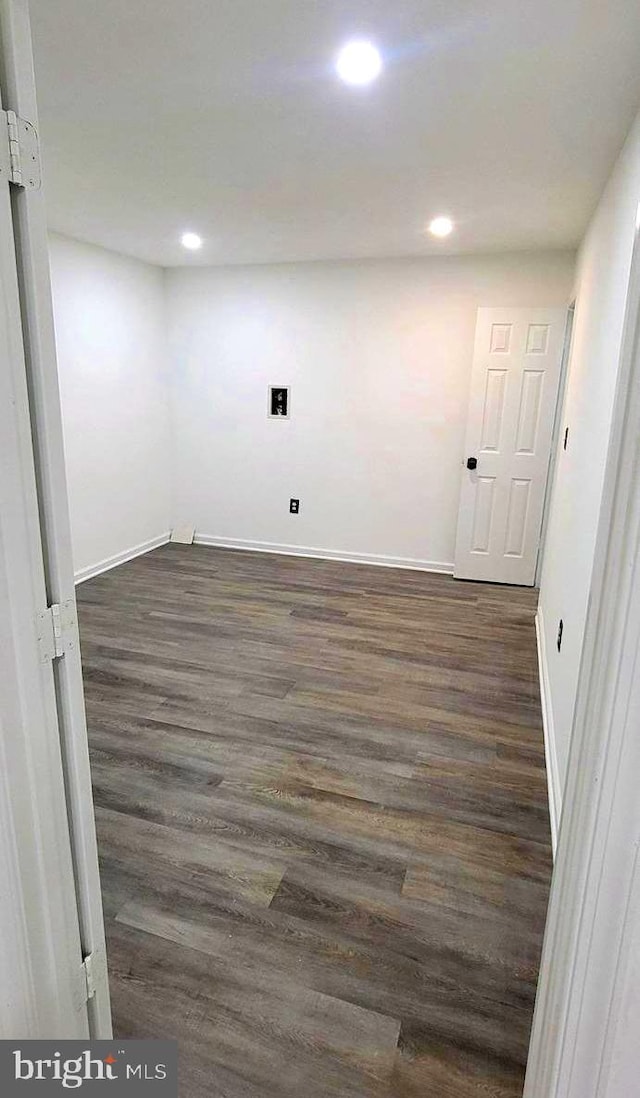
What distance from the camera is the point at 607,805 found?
2.67 feet

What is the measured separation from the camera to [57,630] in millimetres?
1096

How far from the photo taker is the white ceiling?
1.63 m

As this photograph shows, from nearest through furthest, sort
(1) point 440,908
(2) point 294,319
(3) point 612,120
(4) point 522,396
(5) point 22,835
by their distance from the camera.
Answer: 1. (5) point 22,835
2. (1) point 440,908
3. (3) point 612,120
4. (4) point 522,396
5. (2) point 294,319

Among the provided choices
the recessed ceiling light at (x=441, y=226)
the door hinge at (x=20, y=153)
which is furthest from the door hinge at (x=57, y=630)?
the recessed ceiling light at (x=441, y=226)

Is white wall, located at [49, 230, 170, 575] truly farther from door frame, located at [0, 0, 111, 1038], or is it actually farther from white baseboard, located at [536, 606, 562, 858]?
door frame, located at [0, 0, 111, 1038]

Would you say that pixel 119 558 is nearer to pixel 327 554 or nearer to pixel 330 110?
pixel 327 554

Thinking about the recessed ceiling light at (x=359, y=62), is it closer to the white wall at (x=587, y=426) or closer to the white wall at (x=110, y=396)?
the white wall at (x=587, y=426)

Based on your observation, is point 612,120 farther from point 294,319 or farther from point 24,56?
point 294,319

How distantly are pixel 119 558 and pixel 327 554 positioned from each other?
6.10 feet

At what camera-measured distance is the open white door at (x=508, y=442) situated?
4.50m

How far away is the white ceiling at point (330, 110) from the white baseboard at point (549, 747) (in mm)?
2336

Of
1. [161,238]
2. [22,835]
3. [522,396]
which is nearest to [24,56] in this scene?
[22,835]

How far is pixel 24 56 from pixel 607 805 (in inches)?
55.2

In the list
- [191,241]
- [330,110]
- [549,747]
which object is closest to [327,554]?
[191,241]
